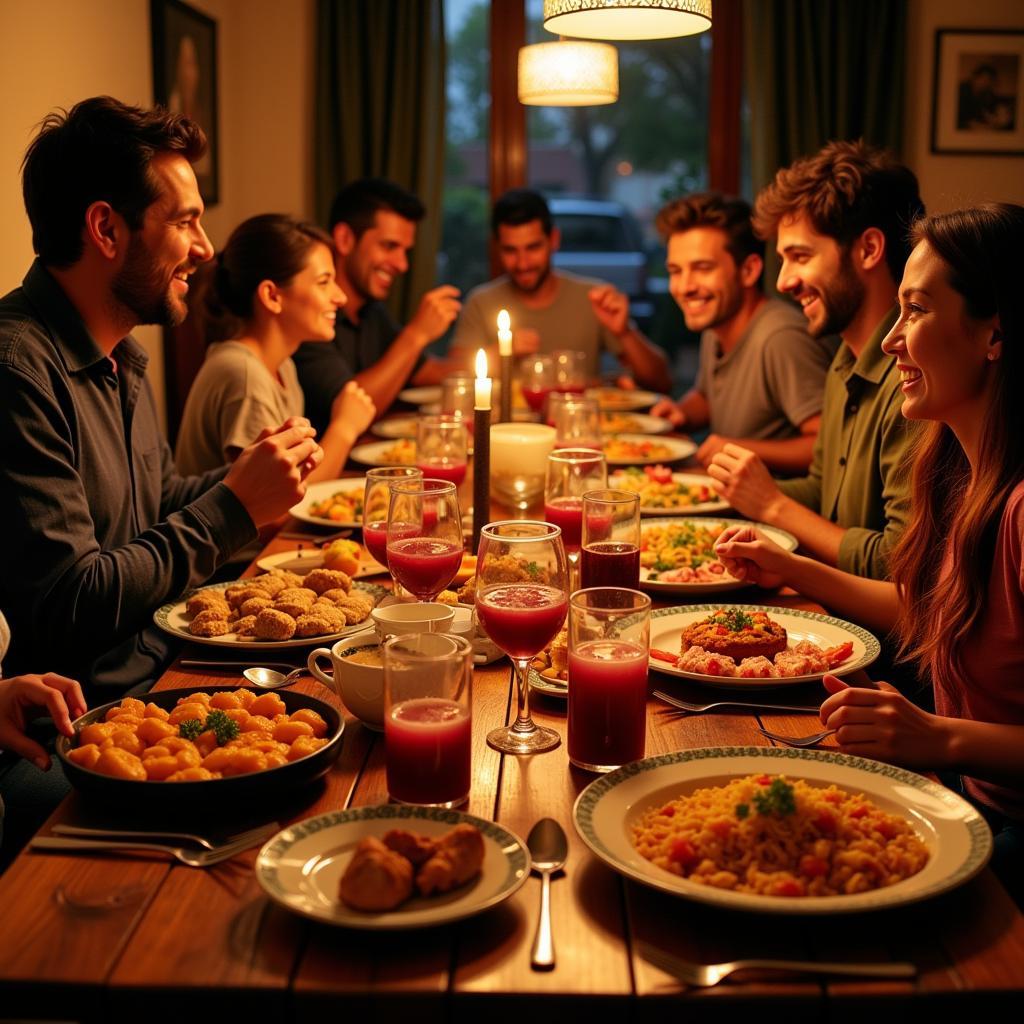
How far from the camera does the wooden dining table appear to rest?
1.00 metres

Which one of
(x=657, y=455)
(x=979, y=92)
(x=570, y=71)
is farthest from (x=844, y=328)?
(x=979, y=92)

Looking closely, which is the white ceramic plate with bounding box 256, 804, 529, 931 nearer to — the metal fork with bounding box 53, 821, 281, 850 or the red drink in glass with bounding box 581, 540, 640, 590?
the metal fork with bounding box 53, 821, 281, 850

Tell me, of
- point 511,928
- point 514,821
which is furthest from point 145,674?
point 511,928

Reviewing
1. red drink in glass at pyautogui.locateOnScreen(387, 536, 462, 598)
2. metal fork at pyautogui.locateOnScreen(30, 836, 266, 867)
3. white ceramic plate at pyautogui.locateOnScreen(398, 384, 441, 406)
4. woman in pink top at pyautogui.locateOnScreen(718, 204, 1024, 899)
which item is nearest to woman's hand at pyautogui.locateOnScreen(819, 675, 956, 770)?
woman in pink top at pyautogui.locateOnScreen(718, 204, 1024, 899)

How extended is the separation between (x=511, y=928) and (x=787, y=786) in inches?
12.2

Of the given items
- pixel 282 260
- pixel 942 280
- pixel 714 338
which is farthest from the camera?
pixel 714 338

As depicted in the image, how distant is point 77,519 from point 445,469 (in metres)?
0.81

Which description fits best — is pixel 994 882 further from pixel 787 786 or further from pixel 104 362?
pixel 104 362

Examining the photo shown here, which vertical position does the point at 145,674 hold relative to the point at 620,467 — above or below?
below

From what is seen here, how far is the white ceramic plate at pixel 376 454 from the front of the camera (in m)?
3.27

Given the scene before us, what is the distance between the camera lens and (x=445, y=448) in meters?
2.51

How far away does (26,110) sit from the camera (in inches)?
139

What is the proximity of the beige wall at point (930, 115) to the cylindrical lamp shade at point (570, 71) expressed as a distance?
263 cm

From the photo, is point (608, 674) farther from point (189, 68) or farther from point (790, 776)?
point (189, 68)
